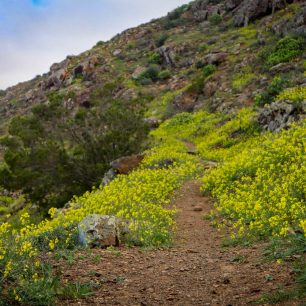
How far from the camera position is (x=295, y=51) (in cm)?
3177

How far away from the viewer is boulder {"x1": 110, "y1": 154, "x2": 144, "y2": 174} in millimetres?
19905

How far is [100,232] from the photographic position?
30.0 feet

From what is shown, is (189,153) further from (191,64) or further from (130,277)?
(191,64)

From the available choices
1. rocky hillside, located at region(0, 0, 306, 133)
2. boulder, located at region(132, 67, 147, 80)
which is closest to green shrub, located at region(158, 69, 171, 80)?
rocky hillside, located at region(0, 0, 306, 133)

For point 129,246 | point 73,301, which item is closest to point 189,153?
point 129,246

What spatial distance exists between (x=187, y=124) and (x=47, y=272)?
1135 inches

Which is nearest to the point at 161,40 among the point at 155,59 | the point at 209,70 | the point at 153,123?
the point at 155,59

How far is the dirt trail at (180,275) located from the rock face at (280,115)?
35.8ft

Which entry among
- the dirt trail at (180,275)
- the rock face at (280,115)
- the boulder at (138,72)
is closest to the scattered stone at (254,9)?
the boulder at (138,72)

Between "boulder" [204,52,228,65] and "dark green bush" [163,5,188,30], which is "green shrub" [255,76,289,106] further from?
"dark green bush" [163,5,188,30]

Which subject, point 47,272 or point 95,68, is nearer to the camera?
point 47,272

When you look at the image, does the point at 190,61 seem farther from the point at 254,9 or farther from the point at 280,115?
the point at 280,115

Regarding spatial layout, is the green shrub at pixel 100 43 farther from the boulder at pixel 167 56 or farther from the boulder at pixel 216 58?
the boulder at pixel 216 58

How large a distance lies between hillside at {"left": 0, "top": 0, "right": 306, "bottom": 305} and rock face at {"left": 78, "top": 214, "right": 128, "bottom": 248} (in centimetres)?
4
